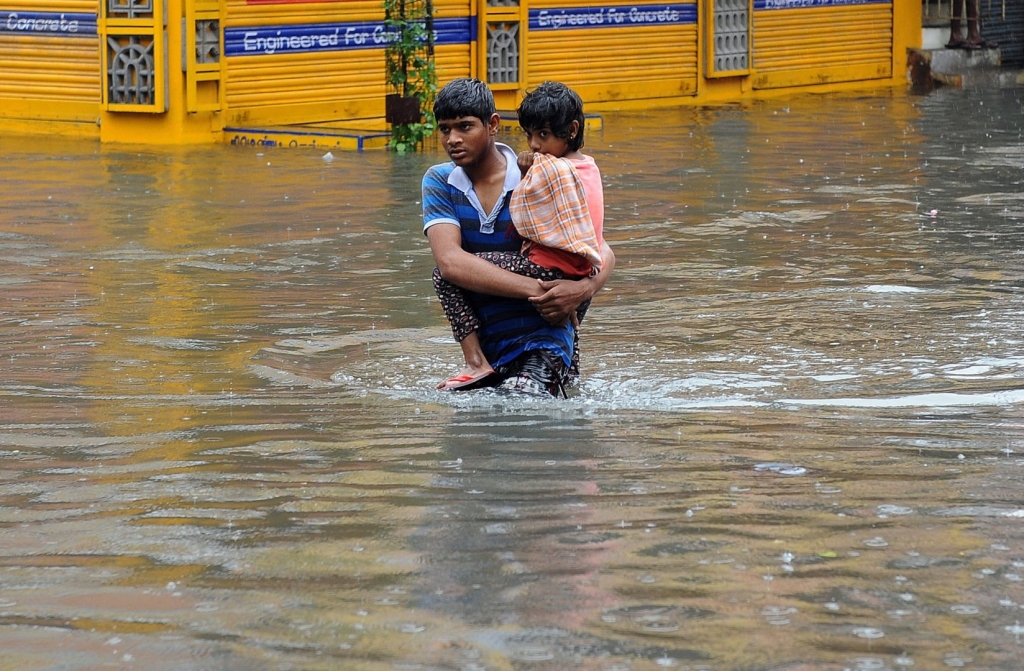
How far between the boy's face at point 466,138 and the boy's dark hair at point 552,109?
5.6 inches

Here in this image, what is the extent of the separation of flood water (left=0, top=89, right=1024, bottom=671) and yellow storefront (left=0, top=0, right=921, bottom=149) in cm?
602

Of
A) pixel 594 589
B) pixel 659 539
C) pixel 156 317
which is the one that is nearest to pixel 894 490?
pixel 659 539

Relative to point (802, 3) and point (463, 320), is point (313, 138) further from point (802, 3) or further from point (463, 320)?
point (463, 320)

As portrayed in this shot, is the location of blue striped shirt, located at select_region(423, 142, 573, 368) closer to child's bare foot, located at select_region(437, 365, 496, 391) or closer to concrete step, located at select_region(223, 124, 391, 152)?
child's bare foot, located at select_region(437, 365, 496, 391)

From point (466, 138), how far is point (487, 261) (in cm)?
41

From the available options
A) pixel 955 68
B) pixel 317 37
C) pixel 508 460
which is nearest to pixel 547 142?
pixel 508 460

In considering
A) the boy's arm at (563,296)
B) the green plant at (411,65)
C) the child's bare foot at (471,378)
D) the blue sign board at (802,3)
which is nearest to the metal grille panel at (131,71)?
the green plant at (411,65)

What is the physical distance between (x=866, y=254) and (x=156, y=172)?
6.76m

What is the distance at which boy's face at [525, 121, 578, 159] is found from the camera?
18.0 ft

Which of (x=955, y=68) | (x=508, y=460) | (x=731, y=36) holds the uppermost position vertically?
(x=731, y=36)

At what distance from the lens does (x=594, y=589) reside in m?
3.61

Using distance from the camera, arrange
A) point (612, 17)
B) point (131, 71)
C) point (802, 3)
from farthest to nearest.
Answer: point (802, 3), point (612, 17), point (131, 71)

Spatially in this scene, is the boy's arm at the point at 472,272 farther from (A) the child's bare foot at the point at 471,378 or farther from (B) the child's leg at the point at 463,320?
(A) the child's bare foot at the point at 471,378

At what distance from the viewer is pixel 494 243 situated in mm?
5707
